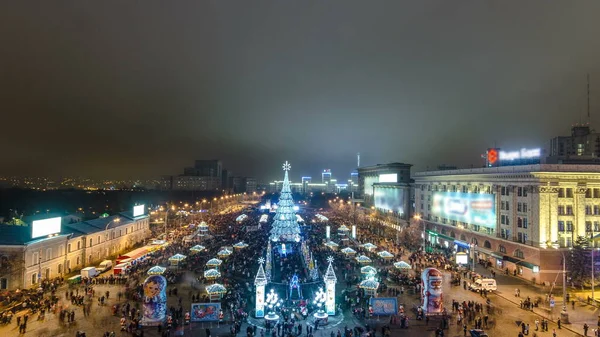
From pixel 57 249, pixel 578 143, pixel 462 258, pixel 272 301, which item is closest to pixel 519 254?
pixel 462 258

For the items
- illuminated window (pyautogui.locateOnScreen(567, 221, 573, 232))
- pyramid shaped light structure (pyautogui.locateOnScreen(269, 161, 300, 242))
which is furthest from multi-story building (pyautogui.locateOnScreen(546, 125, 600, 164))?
pyramid shaped light structure (pyautogui.locateOnScreen(269, 161, 300, 242))

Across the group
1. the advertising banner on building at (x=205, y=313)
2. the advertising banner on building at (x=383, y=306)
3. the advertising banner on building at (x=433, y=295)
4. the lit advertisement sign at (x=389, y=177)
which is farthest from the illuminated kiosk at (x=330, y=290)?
the lit advertisement sign at (x=389, y=177)

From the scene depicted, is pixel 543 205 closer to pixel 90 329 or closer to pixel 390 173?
pixel 90 329

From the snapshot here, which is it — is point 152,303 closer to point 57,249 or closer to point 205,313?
point 205,313

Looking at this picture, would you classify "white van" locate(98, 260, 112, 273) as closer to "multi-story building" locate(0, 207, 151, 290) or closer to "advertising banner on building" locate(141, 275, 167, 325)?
"multi-story building" locate(0, 207, 151, 290)

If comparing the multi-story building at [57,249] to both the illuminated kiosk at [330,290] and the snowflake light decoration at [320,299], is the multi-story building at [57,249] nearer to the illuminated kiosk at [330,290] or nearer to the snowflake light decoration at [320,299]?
the snowflake light decoration at [320,299]

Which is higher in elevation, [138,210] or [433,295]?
[138,210]
